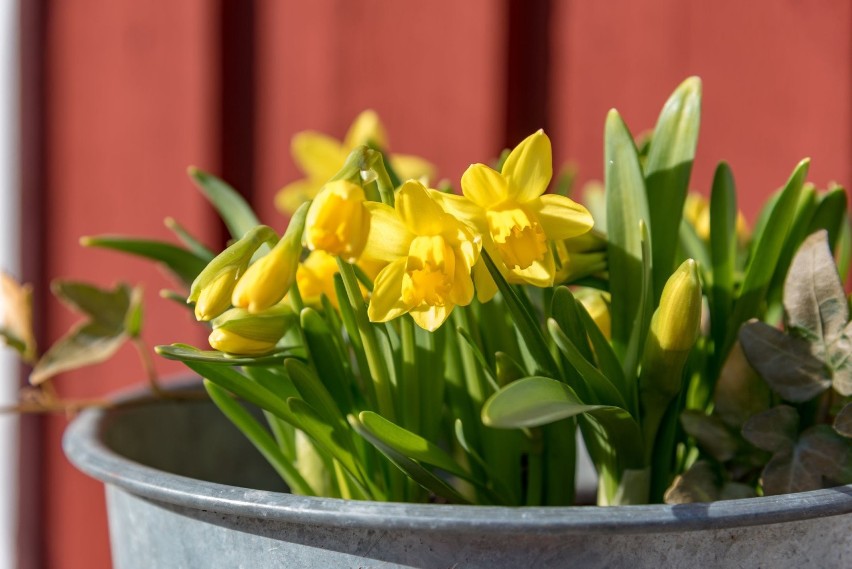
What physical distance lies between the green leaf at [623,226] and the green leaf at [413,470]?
0.15 meters

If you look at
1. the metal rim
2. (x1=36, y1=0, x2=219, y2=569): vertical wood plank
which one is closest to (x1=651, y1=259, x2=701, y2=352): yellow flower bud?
the metal rim

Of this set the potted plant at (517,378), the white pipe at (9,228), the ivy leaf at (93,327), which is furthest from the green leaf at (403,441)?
the white pipe at (9,228)

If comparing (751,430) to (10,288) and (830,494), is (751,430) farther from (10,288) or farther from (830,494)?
(10,288)

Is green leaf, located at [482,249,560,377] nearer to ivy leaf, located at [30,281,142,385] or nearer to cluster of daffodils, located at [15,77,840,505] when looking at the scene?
cluster of daffodils, located at [15,77,840,505]

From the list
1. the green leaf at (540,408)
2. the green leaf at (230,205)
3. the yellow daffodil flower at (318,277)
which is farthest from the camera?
the green leaf at (230,205)

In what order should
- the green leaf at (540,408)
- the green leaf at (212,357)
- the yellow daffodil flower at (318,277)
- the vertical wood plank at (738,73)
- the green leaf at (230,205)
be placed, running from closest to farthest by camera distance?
the green leaf at (540,408)
the green leaf at (212,357)
the yellow daffodil flower at (318,277)
the green leaf at (230,205)
the vertical wood plank at (738,73)

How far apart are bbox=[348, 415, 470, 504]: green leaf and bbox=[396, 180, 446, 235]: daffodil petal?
107mm

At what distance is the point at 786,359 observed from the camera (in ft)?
1.77

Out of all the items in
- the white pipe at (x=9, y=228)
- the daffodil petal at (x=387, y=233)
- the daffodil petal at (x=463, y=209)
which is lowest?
the white pipe at (x=9, y=228)

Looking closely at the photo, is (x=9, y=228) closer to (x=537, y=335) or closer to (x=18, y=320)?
(x=18, y=320)

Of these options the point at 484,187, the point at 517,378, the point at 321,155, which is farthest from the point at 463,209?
the point at 321,155

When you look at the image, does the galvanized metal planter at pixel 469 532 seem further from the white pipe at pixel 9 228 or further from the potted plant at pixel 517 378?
the white pipe at pixel 9 228

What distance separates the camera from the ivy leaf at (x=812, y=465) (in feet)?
1.72

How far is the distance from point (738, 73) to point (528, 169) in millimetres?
708
